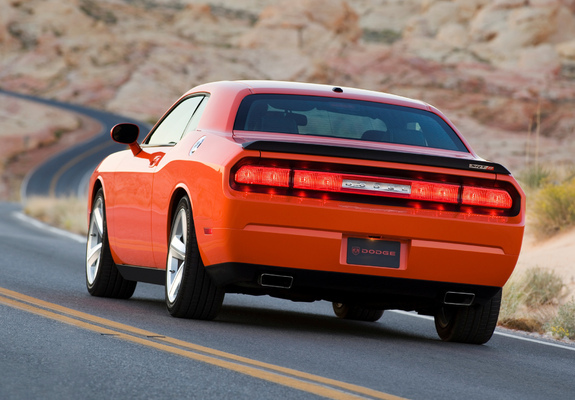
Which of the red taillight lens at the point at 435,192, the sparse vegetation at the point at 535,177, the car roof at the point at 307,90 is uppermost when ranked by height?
the car roof at the point at 307,90

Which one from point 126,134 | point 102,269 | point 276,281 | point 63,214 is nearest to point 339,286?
point 276,281

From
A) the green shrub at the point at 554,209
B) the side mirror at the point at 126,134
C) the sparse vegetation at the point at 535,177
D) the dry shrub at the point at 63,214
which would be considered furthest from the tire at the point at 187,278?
the dry shrub at the point at 63,214

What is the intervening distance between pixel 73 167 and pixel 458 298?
5697cm

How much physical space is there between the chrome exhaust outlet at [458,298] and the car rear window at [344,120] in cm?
121

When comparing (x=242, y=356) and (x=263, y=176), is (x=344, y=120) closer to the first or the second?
(x=263, y=176)

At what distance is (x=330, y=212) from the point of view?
22.3 ft

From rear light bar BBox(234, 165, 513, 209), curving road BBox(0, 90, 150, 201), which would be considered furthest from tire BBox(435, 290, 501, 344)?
curving road BBox(0, 90, 150, 201)

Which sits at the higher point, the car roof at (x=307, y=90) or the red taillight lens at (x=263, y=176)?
the car roof at (x=307, y=90)

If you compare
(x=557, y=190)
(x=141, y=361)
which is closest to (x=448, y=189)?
(x=141, y=361)

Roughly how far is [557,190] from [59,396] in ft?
35.5

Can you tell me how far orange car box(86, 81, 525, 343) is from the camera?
683cm

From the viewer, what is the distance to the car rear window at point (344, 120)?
770 cm

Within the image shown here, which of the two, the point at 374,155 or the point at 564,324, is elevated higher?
the point at 374,155

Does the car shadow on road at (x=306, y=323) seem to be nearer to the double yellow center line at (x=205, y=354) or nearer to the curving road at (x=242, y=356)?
the curving road at (x=242, y=356)
